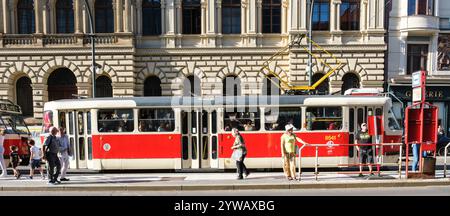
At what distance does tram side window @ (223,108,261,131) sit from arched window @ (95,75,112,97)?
46.9 feet

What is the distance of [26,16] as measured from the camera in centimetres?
2291

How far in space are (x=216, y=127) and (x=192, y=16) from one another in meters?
13.8

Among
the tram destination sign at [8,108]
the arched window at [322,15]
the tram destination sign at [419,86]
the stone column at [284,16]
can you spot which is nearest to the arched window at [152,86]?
the stone column at [284,16]

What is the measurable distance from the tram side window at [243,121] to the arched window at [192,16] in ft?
43.5

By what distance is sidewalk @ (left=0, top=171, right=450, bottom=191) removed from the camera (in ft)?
30.1

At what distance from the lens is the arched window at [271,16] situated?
906 inches

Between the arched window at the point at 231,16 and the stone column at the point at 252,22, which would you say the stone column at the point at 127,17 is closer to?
the arched window at the point at 231,16

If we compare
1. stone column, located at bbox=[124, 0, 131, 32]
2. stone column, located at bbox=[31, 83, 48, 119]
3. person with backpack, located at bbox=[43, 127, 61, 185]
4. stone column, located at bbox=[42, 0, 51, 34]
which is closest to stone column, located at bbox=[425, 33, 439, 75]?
stone column, located at bbox=[124, 0, 131, 32]

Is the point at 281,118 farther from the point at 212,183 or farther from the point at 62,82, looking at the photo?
the point at 62,82

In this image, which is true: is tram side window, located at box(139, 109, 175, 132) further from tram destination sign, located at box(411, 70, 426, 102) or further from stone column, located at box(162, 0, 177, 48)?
stone column, located at box(162, 0, 177, 48)

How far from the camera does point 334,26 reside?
22.3 meters

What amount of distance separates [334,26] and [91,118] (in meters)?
17.3

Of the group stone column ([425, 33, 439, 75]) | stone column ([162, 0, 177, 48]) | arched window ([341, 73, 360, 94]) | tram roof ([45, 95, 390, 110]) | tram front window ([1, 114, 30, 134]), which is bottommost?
tram front window ([1, 114, 30, 134])

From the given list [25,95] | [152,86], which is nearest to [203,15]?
[152,86]
